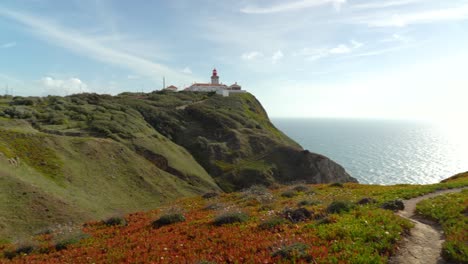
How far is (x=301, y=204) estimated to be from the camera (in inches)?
726

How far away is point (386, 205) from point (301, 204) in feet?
15.7

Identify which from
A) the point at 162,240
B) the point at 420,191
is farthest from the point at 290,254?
the point at 420,191

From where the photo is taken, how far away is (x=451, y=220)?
1253 cm

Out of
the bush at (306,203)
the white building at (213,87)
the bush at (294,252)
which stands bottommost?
the bush at (306,203)

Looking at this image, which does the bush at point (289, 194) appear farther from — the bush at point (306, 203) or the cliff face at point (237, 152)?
the cliff face at point (237, 152)

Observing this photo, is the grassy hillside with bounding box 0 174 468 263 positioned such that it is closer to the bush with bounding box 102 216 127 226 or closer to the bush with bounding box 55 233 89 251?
the bush with bounding box 55 233 89 251

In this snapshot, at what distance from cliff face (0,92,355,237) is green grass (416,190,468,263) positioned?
30.6 meters

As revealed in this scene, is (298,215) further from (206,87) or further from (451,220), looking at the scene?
(206,87)

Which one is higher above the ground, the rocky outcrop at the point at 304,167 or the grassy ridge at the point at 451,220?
the grassy ridge at the point at 451,220

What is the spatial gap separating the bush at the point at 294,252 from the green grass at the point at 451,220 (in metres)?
4.45

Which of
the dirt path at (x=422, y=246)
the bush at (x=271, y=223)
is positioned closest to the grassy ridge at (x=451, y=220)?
the dirt path at (x=422, y=246)

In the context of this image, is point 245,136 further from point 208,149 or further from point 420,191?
point 420,191

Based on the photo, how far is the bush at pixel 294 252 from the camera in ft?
30.9

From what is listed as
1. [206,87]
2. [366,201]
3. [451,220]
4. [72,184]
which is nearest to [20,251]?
[366,201]
